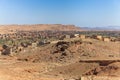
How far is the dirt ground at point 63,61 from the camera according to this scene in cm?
2925

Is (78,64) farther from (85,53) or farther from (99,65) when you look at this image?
(85,53)

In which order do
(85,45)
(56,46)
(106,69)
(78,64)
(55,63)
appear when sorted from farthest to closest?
1. (56,46)
2. (85,45)
3. (55,63)
4. (78,64)
5. (106,69)

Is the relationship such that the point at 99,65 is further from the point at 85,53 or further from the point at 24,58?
the point at 24,58

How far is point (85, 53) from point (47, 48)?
24.8 feet

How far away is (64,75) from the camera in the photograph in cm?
3052

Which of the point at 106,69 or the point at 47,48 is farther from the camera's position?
the point at 47,48

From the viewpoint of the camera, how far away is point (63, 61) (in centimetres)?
3766

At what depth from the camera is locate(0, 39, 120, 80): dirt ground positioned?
2925 centimetres

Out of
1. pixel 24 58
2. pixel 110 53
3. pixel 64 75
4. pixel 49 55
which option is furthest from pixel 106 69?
pixel 24 58

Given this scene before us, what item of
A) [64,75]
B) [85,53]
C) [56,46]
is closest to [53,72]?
[64,75]

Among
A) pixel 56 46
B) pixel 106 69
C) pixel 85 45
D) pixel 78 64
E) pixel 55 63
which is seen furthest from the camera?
pixel 56 46

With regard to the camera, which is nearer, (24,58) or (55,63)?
(55,63)

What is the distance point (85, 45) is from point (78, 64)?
8.42 metres

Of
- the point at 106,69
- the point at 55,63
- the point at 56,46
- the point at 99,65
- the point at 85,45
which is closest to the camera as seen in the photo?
the point at 106,69
